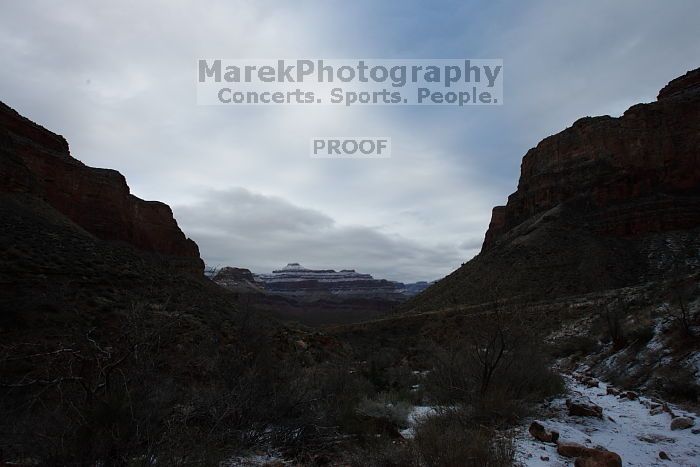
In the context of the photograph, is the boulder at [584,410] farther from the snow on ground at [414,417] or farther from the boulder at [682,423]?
the snow on ground at [414,417]

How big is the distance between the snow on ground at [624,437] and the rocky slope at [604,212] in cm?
2938

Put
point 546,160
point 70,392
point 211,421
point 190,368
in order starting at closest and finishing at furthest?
point 70,392, point 211,421, point 190,368, point 546,160

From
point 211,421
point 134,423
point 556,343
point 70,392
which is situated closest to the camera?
point 134,423

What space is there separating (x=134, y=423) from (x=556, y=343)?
18722mm

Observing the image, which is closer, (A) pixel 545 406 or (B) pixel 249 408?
(B) pixel 249 408

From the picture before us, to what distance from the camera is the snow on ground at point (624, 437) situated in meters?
4.69

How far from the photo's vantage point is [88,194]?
48.2 metres

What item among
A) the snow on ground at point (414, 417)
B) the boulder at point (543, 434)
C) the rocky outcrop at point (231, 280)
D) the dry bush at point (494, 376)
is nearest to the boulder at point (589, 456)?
the boulder at point (543, 434)

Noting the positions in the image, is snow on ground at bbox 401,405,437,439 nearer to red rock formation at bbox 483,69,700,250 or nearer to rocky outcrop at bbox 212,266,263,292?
rocky outcrop at bbox 212,266,263,292

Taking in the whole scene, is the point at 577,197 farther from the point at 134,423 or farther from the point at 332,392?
the point at 134,423

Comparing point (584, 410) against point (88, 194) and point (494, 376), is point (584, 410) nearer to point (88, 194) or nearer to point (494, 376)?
point (494, 376)

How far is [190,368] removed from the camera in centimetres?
872

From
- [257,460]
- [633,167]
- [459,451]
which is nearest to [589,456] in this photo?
[459,451]

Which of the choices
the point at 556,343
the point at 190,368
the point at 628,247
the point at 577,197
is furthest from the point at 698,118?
the point at 190,368
